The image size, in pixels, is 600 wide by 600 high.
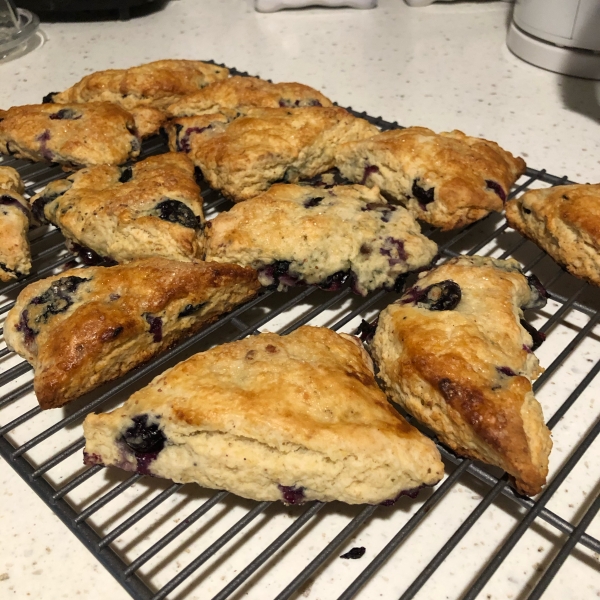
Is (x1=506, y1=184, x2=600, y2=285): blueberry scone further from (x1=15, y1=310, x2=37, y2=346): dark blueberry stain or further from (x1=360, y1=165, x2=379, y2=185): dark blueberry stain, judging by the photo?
(x1=15, y1=310, x2=37, y2=346): dark blueberry stain

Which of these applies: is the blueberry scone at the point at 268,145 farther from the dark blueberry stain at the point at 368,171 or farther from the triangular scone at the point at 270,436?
the triangular scone at the point at 270,436

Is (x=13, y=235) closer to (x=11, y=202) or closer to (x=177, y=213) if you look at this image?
(x=11, y=202)

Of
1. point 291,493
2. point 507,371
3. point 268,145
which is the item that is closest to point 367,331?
point 507,371

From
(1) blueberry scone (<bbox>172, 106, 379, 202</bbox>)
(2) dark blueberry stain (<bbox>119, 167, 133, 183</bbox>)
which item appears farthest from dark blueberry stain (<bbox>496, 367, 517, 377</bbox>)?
(2) dark blueberry stain (<bbox>119, 167, 133, 183</bbox>)

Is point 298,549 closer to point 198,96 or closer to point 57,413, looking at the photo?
point 57,413

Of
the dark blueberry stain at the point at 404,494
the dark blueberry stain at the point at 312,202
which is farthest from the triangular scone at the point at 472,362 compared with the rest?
the dark blueberry stain at the point at 312,202
